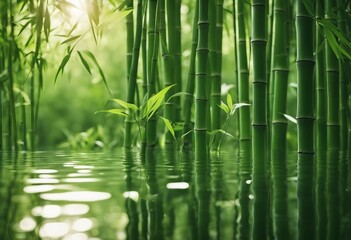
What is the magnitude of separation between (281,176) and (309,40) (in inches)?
14.7

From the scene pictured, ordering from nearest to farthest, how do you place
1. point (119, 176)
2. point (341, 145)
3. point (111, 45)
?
point (119, 176) < point (341, 145) < point (111, 45)

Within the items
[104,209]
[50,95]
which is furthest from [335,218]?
[50,95]

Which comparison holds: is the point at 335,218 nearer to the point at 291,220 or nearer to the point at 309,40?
the point at 291,220

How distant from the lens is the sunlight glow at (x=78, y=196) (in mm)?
515

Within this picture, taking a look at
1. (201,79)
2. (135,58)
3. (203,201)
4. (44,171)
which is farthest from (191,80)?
(203,201)

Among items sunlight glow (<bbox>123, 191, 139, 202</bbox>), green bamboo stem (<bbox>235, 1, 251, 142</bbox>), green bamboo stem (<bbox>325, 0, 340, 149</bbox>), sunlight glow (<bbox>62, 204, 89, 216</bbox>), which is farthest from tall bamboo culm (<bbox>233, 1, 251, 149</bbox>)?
sunlight glow (<bbox>62, 204, 89, 216</bbox>)

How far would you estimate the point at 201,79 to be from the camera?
1.06m

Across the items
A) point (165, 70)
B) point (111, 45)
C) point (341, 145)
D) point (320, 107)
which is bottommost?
point (341, 145)

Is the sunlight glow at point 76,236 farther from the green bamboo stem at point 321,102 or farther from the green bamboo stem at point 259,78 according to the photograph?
the green bamboo stem at point 321,102

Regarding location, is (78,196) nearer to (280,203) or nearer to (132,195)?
(132,195)

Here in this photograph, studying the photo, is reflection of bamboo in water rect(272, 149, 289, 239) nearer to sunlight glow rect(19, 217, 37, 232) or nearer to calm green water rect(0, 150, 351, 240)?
calm green water rect(0, 150, 351, 240)

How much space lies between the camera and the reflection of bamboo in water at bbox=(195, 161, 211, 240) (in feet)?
1.39

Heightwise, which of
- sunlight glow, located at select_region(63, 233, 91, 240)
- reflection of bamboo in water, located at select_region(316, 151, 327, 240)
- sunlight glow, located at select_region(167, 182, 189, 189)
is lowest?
reflection of bamboo in water, located at select_region(316, 151, 327, 240)

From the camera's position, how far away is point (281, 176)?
737 mm
